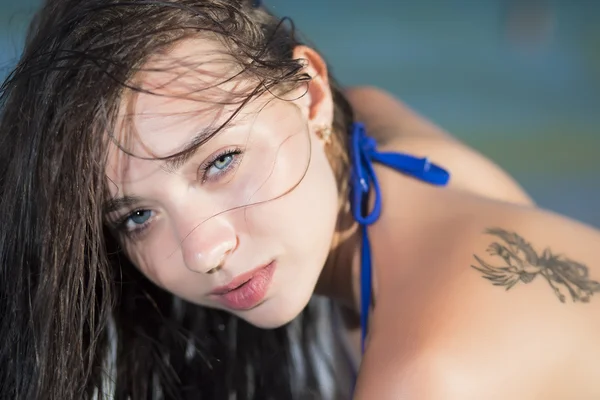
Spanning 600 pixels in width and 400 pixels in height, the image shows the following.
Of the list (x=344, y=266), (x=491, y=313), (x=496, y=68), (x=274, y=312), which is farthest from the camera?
(x=496, y=68)

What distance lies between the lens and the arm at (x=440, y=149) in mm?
1080

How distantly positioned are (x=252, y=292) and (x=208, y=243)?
10 cm

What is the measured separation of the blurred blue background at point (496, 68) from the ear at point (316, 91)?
0.92m

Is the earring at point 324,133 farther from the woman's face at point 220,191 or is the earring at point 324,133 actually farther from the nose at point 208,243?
the nose at point 208,243

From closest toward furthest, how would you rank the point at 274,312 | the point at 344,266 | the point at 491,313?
the point at 491,313 < the point at 274,312 < the point at 344,266

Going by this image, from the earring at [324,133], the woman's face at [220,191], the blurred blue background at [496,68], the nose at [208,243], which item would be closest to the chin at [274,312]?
the woman's face at [220,191]

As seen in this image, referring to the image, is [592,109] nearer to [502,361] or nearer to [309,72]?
[309,72]

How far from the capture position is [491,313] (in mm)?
779

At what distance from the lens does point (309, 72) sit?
0.96 meters

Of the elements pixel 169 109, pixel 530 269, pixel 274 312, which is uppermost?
pixel 169 109

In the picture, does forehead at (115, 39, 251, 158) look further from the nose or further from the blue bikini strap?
the blue bikini strap

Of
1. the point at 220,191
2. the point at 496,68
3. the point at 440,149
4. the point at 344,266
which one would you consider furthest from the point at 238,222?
the point at 496,68

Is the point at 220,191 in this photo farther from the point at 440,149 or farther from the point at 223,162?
the point at 440,149

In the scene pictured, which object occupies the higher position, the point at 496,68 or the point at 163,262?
the point at 496,68
